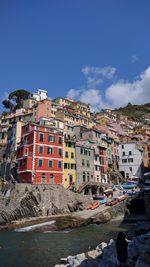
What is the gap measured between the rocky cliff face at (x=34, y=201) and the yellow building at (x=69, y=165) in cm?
623

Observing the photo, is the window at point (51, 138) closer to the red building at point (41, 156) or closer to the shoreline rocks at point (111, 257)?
the red building at point (41, 156)

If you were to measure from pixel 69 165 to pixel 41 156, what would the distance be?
27.3ft

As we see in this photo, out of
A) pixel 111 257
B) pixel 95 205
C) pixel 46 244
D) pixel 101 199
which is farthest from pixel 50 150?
pixel 111 257

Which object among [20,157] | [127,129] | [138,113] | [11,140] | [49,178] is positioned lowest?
[49,178]

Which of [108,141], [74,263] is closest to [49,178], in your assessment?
[108,141]

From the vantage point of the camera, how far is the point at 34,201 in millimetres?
50406

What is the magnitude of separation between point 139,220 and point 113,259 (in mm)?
33157

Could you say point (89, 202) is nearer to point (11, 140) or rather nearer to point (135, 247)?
point (11, 140)

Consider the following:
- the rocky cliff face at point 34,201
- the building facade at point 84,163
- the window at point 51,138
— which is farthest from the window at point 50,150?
the rocky cliff face at point 34,201

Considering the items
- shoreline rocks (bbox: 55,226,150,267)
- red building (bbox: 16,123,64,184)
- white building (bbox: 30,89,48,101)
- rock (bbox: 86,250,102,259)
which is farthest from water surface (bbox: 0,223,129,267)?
white building (bbox: 30,89,48,101)

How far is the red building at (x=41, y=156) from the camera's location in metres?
57.3

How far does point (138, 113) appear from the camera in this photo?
192 m

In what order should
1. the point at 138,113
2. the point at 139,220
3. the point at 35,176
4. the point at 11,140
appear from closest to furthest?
1. the point at 139,220
2. the point at 35,176
3. the point at 11,140
4. the point at 138,113

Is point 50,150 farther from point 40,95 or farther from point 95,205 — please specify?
point 40,95
